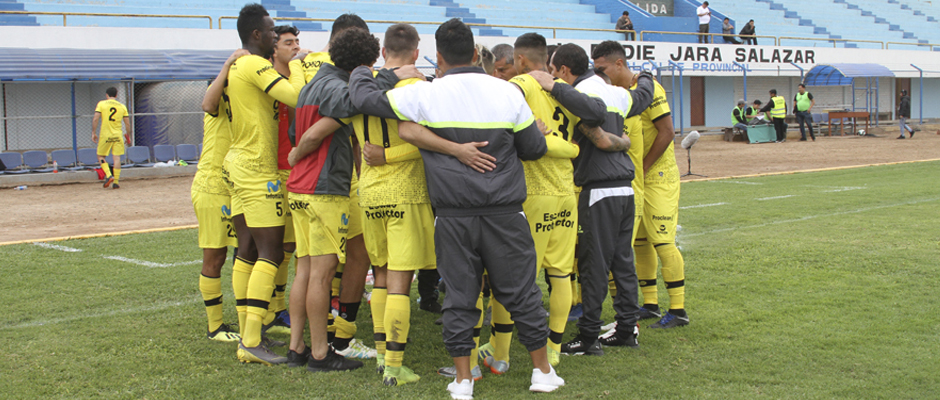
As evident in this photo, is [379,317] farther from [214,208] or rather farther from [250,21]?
[250,21]

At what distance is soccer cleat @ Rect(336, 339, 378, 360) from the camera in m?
4.49

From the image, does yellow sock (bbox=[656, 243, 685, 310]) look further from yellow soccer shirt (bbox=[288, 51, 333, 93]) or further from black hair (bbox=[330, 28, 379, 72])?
yellow soccer shirt (bbox=[288, 51, 333, 93])

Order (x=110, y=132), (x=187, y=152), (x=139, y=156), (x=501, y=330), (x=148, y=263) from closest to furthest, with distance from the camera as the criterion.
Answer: (x=501, y=330)
(x=148, y=263)
(x=110, y=132)
(x=139, y=156)
(x=187, y=152)

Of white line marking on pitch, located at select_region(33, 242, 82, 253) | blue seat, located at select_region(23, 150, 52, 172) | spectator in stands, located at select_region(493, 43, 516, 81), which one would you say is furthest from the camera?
blue seat, located at select_region(23, 150, 52, 172)

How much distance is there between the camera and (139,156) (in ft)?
59.2

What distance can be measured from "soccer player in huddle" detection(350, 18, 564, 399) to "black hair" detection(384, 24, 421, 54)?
0.24 metres

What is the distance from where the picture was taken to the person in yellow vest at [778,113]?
2499 centimetres

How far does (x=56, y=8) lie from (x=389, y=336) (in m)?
20.7

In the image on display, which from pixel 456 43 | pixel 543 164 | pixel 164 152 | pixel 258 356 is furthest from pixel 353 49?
pixel 164 152

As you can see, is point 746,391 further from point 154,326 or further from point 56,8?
point 56,8

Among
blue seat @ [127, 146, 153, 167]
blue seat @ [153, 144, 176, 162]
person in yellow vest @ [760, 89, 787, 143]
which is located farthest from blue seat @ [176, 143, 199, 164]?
person in yellow vest @ [760, 89, 787, 143]

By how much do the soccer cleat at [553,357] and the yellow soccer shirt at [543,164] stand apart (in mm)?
911

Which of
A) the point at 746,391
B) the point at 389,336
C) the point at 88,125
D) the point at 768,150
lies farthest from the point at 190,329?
the point at 768,150

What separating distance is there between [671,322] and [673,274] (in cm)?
33
